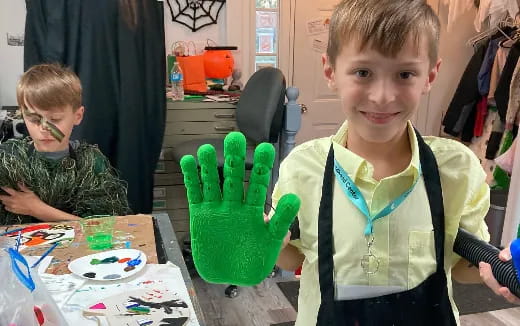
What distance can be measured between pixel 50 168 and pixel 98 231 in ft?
1.28

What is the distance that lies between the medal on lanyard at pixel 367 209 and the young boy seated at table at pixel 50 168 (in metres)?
0.90

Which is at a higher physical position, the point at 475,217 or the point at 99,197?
the point at 475,217

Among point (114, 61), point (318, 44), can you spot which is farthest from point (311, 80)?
point (114, 61)

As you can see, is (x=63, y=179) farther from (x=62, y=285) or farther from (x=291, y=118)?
(x=291, y=118)

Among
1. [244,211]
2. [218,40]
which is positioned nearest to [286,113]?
→ [218,40]

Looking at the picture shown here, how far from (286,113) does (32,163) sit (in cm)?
143

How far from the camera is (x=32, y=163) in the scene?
143 centimetres

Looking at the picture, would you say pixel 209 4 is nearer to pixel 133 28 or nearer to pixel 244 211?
pixel 133 28

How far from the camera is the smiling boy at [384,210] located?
0.78 m

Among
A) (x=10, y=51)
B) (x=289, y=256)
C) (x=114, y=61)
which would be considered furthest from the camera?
(x=10, y=51)

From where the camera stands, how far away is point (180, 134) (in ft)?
9.41

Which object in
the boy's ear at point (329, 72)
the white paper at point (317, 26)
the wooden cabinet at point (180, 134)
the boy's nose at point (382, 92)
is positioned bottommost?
the wooden cabinet at point (180, 134)

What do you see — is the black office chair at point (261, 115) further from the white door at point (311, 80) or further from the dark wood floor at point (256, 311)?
the white door at point (311, 80)

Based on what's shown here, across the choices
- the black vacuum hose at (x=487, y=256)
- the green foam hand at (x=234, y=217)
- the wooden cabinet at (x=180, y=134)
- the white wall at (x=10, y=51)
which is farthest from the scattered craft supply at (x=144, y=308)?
the white wall at (x=10, y=51)
